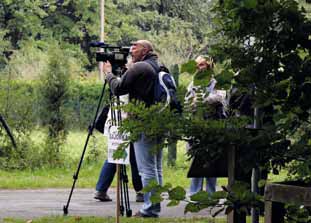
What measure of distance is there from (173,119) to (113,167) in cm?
695

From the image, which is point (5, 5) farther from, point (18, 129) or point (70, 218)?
point (70, 218)

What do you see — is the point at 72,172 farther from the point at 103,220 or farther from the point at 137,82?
the point at 137,82

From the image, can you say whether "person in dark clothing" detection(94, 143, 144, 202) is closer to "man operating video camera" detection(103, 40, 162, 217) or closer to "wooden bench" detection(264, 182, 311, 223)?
"man operating video camera" detection(103, 40, 162, 217)

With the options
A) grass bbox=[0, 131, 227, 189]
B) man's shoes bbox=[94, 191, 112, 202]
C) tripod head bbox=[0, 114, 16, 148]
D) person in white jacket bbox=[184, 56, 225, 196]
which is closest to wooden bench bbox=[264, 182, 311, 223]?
person in white jacket bbox=[184, 56, 225, 196]

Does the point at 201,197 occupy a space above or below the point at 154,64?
below

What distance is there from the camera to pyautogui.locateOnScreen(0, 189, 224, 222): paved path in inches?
409

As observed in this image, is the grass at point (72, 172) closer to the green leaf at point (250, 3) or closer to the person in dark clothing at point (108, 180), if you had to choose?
the person in dark clothing at point (108, 180)

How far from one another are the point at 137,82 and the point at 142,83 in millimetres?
64

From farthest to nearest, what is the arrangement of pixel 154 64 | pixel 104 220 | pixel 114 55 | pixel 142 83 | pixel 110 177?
pixel 110 177, pixel 154 64, pixel 104 220, pixel 142 83, pixel 114 55

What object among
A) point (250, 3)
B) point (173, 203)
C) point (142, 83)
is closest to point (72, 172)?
point (142, 83)

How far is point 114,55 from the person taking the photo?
9.25 m

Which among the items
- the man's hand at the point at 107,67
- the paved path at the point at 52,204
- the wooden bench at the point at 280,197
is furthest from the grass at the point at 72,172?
the wooden bench at the point at 280,197

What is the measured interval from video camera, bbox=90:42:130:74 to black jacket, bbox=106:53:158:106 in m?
0.15

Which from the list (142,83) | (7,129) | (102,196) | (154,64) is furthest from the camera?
(7,129)
